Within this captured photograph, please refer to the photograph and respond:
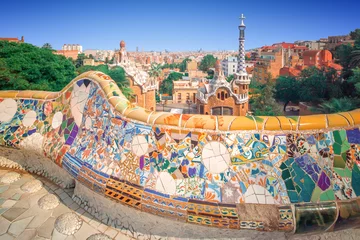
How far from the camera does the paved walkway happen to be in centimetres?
344

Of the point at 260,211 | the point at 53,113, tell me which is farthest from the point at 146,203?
the point at 53,113

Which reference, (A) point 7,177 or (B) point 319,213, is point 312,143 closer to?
(B) point 319,213

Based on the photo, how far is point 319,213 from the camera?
9.34 ft

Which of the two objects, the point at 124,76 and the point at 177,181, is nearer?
the point at 177,181

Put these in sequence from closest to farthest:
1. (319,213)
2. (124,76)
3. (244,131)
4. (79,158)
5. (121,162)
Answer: (319,213), (244,131), (121,162), (79,158), (124,76)

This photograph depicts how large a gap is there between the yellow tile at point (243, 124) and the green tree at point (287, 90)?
2663 cm

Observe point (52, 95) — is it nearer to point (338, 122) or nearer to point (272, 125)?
point (272, 125)

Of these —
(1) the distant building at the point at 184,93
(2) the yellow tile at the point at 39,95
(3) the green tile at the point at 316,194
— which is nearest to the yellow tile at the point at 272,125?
(3) the green tile at the point at 316,194

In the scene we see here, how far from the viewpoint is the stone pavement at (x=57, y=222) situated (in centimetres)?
305

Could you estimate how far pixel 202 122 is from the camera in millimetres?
3221

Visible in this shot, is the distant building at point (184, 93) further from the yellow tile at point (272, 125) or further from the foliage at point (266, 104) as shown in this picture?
the yellow tile at point (272, 125)

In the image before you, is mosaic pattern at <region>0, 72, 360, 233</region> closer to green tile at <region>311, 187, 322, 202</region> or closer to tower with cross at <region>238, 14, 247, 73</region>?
green tile at <region>311, 187, 322, 202</region>

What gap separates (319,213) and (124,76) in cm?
1686

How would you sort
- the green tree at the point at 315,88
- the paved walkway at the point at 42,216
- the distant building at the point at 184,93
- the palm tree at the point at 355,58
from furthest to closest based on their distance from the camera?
the distant building at the point at 184,93
the green tree at the point at 315,88
the palm tree at the point at 355,58
the paved walkway at the point at 42,216
